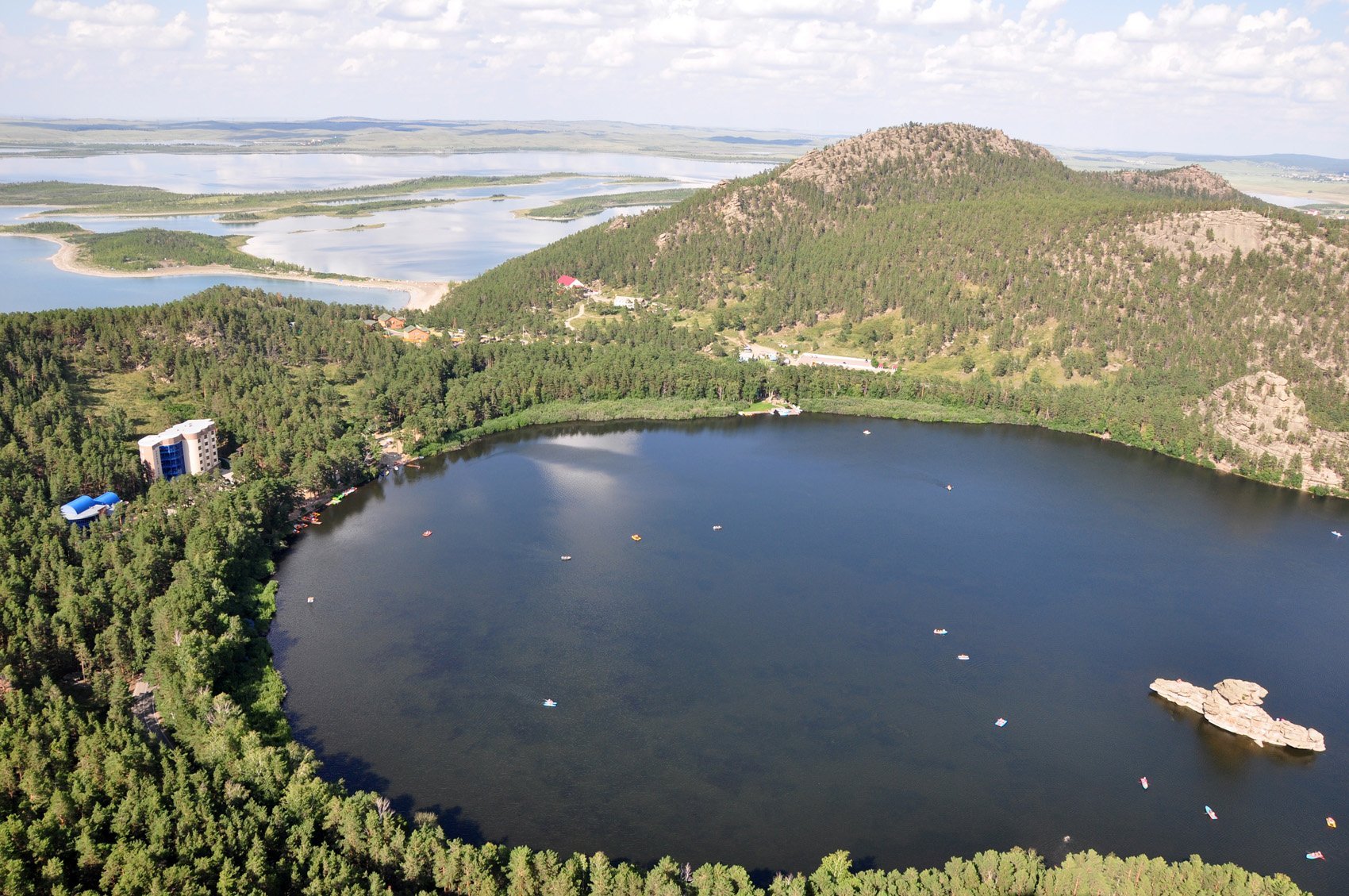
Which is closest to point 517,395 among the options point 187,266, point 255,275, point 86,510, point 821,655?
point 86,510

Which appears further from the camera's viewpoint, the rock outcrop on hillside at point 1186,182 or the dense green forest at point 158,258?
the rock outcrop on hillside at point 1186,182

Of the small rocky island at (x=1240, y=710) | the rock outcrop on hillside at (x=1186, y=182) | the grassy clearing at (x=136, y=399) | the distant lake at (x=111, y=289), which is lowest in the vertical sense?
the small rocky island at (x=1240, y=710)

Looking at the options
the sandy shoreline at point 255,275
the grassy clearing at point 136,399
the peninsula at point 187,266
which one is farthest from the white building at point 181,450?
the peninsula at point 187,266

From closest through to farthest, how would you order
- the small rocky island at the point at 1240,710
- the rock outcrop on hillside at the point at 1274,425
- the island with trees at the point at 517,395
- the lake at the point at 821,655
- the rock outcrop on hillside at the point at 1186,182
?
the island with trees at the point at 517,395 < the lake at the point at 821,655 < the small rocky island at the point at 1240,710 < the rock outcrop on hillside at the point at 1274,425 < the rock outcrop on hillside at the point at 1186,182

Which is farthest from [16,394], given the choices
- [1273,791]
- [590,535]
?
[1273,791]

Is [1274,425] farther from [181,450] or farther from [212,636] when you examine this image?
[181,450]

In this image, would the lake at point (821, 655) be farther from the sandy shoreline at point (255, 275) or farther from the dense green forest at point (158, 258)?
the dense green forest at point (158, 258)

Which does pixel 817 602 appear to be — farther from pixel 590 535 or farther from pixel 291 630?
pixel 291 630
